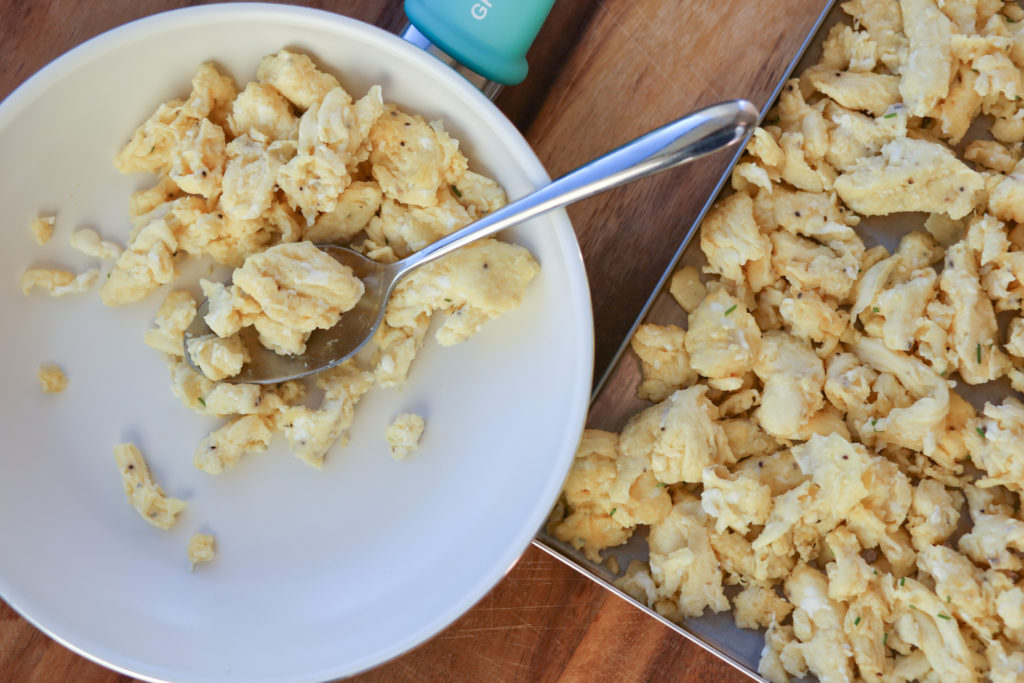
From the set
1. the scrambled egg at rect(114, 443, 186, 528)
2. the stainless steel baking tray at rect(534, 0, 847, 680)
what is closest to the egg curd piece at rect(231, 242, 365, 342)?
the scrambled egg at rect(114, 443, 186, 528)

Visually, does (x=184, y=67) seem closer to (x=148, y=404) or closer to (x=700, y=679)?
(x=148, y=404)

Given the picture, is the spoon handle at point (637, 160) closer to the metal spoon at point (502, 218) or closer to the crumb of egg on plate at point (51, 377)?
the metal spoon at point (502, 218)

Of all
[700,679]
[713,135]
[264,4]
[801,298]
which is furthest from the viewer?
[700,679]

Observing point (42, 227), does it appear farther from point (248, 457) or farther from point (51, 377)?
point (248, 457)

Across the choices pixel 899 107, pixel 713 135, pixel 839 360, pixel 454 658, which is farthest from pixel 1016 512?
pixel 454 658

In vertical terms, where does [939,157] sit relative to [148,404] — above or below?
above

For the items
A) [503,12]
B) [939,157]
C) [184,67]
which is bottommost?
[184,67]

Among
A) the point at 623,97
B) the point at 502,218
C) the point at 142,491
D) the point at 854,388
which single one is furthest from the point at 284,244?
the point at 854,388
